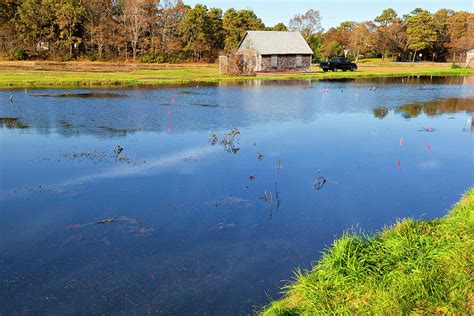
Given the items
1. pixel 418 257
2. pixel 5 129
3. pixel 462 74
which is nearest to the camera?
pixel 418 257

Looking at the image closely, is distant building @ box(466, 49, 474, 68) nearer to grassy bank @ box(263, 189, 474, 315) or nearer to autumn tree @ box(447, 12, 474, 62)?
autumn tree @ box(447, 12, 474, 62)

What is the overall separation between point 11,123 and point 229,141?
1216 centimetres

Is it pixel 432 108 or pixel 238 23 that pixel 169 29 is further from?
pixel 432 108

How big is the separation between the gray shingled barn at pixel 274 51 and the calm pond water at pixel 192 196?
35.8 m

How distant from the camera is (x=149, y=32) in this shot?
79562 mm

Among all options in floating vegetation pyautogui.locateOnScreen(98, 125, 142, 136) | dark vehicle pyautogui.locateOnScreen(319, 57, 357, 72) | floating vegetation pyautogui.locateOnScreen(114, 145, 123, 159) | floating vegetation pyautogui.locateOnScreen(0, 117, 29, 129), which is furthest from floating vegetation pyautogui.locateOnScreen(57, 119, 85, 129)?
dark vehicle pyautogui.locateOnScreen(319, 57, 357, 72)

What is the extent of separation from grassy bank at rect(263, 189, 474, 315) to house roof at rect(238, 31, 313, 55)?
53898 mm

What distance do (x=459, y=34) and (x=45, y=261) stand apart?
Result: 10248 centimetres

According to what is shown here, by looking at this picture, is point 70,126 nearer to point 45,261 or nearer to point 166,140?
point 166,140

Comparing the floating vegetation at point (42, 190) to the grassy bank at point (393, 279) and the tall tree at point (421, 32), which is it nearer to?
the grassy bank at point (393, 279)

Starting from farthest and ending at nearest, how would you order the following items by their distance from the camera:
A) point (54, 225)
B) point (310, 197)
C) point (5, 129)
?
point (5, 129) → point (310, 197) → point (54, 225)

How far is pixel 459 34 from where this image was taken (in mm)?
91438

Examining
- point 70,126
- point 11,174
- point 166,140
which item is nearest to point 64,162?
point 11,174

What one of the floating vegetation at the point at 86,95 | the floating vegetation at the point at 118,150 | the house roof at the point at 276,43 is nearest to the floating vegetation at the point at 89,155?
the floating vegetation at the point at 118,150
